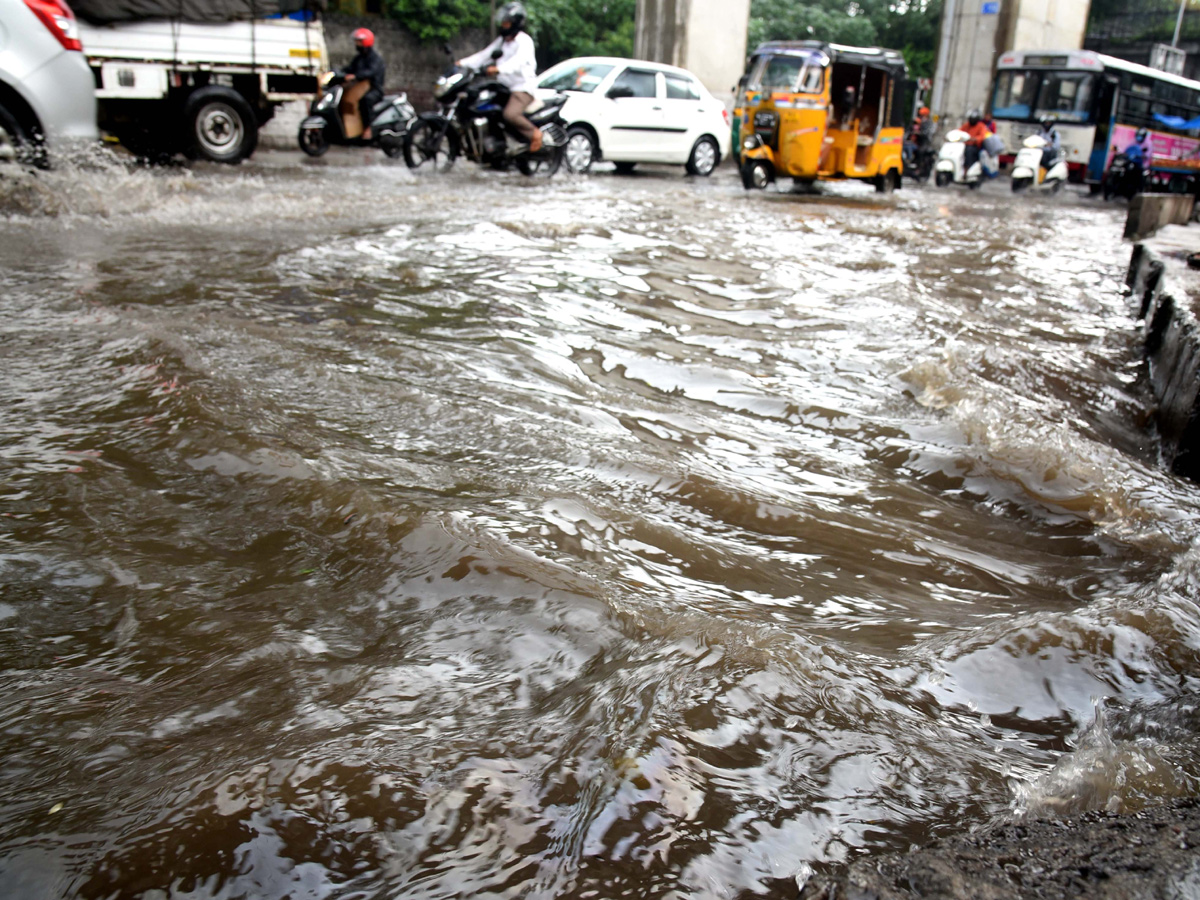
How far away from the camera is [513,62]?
1072 centimetres

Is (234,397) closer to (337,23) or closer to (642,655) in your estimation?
(642,655)

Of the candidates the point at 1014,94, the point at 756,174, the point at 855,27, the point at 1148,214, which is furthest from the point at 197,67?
the point at 855,27

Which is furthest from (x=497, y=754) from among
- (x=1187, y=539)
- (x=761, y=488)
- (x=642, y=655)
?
(x=1187, y=539)

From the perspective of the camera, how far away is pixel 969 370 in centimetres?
380

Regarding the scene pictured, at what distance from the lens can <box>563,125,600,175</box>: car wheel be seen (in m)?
13.4

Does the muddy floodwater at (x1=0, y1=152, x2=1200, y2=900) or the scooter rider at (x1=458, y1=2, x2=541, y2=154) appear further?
the scooter rider at (x1=458, y1=2, x2=541, y2=154)

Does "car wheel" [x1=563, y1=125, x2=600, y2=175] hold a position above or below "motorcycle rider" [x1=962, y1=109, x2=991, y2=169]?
below

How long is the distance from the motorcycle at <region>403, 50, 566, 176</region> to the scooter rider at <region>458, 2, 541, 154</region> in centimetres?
9

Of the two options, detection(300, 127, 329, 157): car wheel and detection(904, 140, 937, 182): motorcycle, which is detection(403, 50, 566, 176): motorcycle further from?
detection(904, 140, 937, 182): motorcycle

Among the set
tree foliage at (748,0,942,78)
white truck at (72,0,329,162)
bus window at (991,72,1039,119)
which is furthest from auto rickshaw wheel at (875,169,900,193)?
tree foliage at (748,0,942,78)

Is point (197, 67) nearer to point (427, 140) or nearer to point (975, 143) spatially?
point (427, 140)

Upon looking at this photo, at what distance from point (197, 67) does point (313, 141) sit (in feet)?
8.11

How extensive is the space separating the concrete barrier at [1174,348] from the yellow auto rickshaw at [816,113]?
770cm

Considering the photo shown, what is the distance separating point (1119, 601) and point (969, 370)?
6.45 feet
